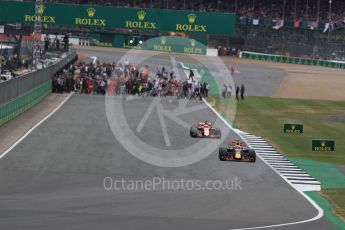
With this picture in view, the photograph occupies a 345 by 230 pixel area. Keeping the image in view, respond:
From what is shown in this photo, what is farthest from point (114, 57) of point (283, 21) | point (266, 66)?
point (283, 21)

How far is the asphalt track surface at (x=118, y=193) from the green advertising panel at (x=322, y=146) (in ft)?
12.8

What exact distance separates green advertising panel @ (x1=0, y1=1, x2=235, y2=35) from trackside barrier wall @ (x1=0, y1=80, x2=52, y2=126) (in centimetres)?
3311

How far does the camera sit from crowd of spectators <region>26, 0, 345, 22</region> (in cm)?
11688

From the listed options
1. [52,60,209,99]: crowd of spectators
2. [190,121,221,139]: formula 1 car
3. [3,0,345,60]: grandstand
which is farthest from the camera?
[3,0,345,60]: grandstand

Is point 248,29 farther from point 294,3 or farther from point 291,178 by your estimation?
point 291,178

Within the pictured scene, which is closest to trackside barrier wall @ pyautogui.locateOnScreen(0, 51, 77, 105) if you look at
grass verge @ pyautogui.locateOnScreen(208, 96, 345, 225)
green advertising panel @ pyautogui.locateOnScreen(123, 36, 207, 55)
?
grass verge @ pyautogui.locateOnScreen(208, 96, 345, 225)

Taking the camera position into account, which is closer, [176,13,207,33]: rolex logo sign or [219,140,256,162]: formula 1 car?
[219,140,256,162]: formula 1 car

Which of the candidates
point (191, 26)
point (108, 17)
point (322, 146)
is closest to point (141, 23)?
point (108, 17)

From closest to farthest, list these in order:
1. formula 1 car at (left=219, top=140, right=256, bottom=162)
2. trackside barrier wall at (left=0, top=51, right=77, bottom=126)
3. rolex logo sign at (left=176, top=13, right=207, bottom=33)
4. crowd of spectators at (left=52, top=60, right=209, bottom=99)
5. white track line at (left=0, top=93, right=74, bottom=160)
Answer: white track line at (left=0, top=93, right=74, bottom=160) → formula 1 car at (left=219, top=140, right=256, bottom=162) → trackside barrier wall at (left=0, top=51, right=77, bottom=126) → crowd of spectators at (left=52, top=60, right=209, bottom=99) → rolex logo sign at (left=176, top=13, right=207, bottom=33)

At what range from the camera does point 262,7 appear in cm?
12000

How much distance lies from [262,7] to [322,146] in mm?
84696

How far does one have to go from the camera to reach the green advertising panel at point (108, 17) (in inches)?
3588

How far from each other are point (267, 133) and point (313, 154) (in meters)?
7.71

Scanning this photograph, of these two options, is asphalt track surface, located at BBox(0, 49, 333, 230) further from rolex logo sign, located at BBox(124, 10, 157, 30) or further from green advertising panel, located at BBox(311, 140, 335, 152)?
rolex logo sign, located at BBox(124, 10, 157, 30)
